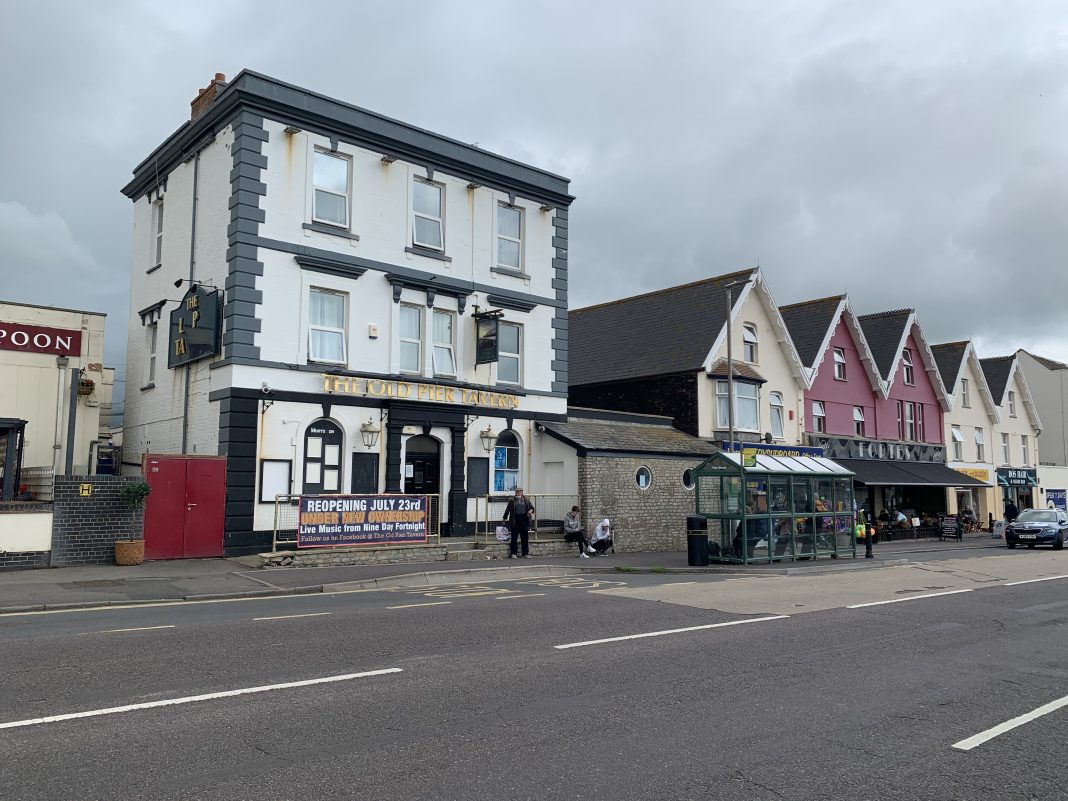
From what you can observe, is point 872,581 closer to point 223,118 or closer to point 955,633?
point 955,633

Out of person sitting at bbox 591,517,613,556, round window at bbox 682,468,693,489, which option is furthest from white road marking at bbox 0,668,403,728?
round window at bbox 682,468,693,489

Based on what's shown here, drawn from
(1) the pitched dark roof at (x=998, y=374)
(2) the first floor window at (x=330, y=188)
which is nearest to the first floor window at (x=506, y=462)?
(2) the first floor window at (x=330, y=188)

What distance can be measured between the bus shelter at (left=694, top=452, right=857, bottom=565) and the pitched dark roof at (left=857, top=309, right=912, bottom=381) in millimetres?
19642

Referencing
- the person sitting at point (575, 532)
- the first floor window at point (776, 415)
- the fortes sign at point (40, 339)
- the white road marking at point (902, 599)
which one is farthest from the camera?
the first floor window at point (776, 415)

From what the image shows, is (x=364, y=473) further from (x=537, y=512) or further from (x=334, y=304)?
(x=537, y=512)

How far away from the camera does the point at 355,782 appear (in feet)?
16.9

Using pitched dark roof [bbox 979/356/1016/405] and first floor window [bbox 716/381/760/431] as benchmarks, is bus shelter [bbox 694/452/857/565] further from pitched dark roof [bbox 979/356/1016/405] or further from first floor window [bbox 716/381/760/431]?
pitched dark roof [bbox 979/356/1016/405]

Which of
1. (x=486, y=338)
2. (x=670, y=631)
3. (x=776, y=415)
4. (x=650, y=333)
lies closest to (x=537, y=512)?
(x=486, y=338)

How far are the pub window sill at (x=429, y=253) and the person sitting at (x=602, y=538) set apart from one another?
8.59m

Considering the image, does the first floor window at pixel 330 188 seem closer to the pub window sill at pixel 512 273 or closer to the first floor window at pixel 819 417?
the pub window sill at pixel 512 273

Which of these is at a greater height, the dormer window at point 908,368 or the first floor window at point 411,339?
the dormer window at point 908,368

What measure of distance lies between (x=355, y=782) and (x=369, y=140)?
20191 mm

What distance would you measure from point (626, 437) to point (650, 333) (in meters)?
8.66

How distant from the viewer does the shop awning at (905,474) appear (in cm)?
3744
